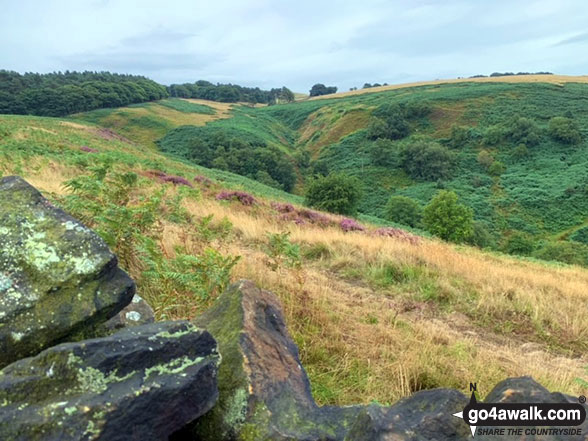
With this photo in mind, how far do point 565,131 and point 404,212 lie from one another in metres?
39.1

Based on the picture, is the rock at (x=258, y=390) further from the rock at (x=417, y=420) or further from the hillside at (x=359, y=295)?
the hillside at (x=359, y=295)

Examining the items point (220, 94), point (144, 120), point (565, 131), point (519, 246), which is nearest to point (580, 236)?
point (519, 246)

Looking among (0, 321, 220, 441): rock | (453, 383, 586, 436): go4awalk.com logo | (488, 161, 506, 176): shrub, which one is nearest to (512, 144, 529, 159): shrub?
(488, 161, 506, 176): shrub

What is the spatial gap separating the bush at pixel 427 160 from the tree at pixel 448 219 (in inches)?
939

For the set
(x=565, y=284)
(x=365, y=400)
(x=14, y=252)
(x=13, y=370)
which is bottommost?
(x=565, y=284)

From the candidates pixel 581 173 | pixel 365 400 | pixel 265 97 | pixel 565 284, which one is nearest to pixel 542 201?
pixel 581 173

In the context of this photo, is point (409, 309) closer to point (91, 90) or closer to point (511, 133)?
point (511, 133)

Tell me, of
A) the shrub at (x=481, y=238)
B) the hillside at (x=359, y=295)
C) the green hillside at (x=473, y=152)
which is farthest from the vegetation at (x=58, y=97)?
the hillside at (x=359, y=295)

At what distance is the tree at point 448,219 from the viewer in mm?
40188

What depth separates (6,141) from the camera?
68.2 feet

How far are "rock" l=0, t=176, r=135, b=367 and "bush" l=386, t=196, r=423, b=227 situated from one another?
4693 cm

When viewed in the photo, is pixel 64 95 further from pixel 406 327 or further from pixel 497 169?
pixel 406 327

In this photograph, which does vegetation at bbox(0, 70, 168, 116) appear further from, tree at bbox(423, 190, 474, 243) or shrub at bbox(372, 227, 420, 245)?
shrub at bbox(372, 227, 420, 245)

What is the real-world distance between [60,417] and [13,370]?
0.40 m
